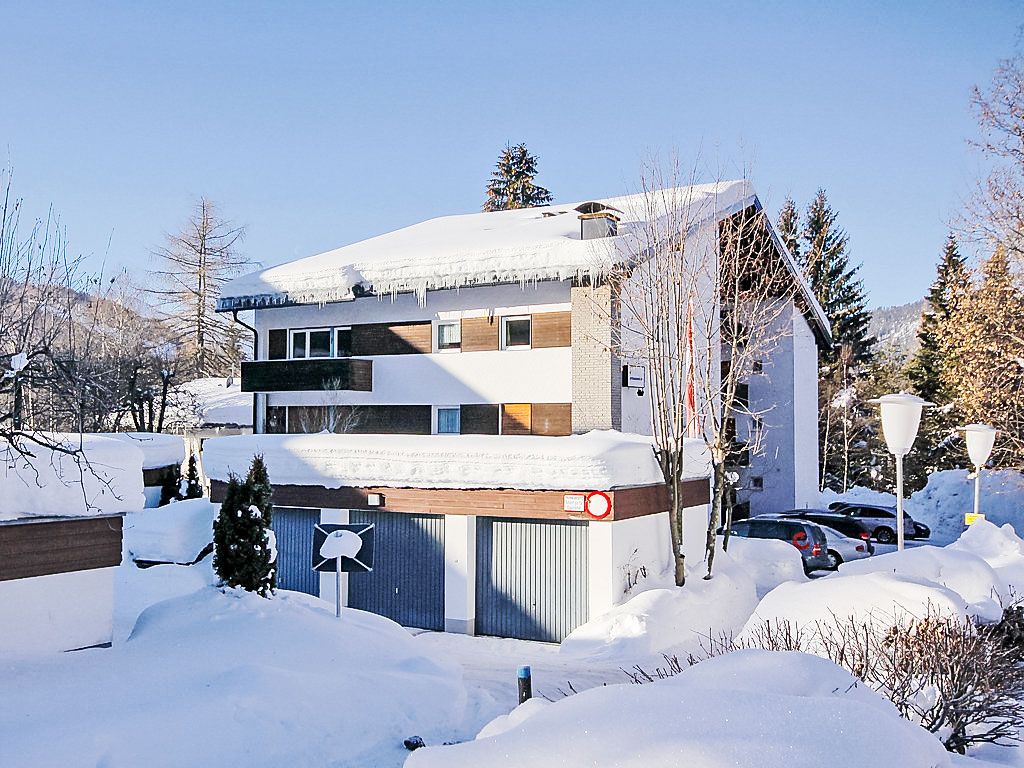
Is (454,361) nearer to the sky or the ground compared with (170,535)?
nearer to the sky

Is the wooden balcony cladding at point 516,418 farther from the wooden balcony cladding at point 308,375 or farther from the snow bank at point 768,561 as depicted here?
the snow bank at point 768,561

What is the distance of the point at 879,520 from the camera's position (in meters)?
29.2

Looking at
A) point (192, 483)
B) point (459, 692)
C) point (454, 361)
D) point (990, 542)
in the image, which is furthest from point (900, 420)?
point (192, 483)

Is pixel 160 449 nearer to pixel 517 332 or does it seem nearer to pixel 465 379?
pixel 465 379

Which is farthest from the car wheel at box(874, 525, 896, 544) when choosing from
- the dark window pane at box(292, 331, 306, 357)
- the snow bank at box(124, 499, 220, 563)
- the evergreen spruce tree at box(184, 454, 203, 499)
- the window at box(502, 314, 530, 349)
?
the evergreen spruce tree at box(184, 454, 203, 499)

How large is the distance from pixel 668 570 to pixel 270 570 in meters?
7.72

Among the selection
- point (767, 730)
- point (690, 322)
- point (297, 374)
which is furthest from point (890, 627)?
point (297, 374)

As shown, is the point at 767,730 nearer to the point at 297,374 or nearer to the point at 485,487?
the point at 485,487

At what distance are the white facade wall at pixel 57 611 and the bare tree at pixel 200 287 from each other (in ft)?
116

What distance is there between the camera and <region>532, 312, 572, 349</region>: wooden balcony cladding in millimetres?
21781

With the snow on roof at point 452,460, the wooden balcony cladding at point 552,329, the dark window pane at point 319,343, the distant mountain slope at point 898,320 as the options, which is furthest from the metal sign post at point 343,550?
the distant mountain slope at point 898,320

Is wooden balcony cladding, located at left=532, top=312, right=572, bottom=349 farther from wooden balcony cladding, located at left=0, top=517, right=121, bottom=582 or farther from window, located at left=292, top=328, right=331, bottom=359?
wooden balcony cladding, located at left=0, top=517, right=121, bottom=582

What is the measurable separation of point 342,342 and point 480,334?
14.3ft

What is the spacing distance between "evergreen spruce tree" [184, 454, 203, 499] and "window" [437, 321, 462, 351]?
9.81m
